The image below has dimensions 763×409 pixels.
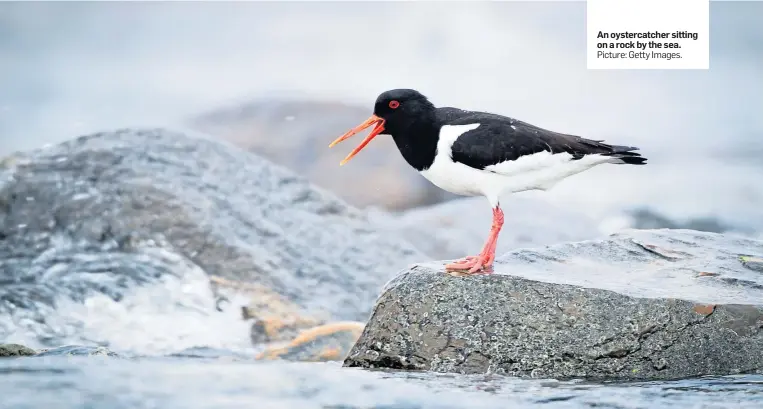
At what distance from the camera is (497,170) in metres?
4.78

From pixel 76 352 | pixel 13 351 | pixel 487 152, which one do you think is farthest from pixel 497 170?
pixel 13 351

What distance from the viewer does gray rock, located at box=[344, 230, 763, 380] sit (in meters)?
4.28

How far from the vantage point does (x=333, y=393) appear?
3.87m

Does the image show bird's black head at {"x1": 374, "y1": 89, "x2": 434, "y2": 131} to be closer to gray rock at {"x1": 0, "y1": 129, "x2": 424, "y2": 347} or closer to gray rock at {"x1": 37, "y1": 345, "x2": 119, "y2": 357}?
gray rock at {"x1": 37, "y1": 345, "x2": 119, "y2": 357}

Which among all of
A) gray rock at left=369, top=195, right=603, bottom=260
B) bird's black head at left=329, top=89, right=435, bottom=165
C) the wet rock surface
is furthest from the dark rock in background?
bird's black head at left=329, top=89, right=435, bottom=165

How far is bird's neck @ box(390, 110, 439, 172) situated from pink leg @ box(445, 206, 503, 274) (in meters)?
0.45

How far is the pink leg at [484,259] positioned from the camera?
463 centimetres

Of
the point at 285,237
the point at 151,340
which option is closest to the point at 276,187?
the point at 285,237

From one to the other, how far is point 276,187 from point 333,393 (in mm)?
4729

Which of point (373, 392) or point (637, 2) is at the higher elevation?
point (637, 2)

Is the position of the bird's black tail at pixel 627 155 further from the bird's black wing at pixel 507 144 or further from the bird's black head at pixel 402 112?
the bird's black head at pixel 402 112

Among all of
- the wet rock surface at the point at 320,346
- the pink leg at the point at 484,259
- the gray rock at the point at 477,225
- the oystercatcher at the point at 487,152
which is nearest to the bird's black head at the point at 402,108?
the oystercatcher at the point at 487,152

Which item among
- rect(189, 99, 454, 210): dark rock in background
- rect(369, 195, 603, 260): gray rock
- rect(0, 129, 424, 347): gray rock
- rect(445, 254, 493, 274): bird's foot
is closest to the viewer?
rect(445, 254, 493, 274): bird's foot

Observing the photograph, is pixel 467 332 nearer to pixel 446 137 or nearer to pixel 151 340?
pixel 446 137
